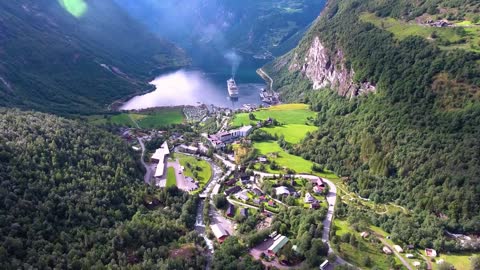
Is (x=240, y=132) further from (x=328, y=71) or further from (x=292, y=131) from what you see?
(x=328, y=71)

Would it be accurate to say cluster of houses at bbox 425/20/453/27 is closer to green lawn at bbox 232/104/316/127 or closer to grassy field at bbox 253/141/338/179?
green lawn at bbox 232/104/316/127

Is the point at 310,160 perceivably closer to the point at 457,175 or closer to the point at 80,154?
the point at 457,175

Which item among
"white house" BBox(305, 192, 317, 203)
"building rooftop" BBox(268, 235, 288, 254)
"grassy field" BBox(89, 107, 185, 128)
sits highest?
"grassy field" BBox(89, 107, 185, 128)

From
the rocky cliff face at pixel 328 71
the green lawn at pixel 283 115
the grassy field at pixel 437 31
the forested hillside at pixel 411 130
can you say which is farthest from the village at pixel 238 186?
the grassy field at pixel 437 31

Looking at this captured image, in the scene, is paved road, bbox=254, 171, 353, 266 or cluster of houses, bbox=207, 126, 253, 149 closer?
paved road, bbox=254, 171, 353, 266

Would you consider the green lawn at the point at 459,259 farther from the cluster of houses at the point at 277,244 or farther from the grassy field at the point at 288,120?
the grassy field at the point at 288,120

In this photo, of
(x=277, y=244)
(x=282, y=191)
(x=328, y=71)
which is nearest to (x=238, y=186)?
(x=282, y=191)

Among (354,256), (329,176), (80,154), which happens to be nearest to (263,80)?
(329,176)

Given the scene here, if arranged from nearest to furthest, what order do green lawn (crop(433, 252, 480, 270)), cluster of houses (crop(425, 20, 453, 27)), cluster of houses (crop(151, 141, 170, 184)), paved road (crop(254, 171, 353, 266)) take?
green lawn (crop(433, 252, 480, 270)) → paved road (crop(254, 171, 353, 266)) → cluster of houses (crop(151, 141, 170, 184)) → cluster of houses (crop(425, 20, 453, 27))

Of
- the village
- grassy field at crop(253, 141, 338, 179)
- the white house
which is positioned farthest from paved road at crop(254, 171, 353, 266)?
the white house
